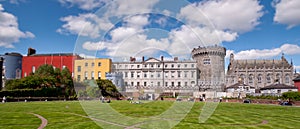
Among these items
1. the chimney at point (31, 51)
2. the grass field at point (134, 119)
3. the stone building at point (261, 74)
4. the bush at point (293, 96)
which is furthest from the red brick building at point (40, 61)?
the bush at point (293, 96)

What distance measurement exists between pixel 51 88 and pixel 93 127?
53.5 meters

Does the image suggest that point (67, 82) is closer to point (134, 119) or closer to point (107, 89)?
point (107, 89)

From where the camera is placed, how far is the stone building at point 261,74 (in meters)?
105

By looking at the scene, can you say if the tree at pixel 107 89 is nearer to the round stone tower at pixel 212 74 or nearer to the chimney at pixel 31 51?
the round stone tower at pixel 212 74

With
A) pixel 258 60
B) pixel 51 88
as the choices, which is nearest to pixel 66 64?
pixel 51 88

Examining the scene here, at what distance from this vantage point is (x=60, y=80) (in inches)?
2876

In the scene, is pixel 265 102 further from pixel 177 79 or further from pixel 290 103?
pixel 177 79

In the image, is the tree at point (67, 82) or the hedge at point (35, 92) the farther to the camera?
the tree at point (67, 82)

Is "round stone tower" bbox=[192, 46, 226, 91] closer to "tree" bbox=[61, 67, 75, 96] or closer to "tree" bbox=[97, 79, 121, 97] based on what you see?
"tree" bbox=[97, 79, 121, 97]

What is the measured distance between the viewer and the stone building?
4141 inches

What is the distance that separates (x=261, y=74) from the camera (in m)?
107

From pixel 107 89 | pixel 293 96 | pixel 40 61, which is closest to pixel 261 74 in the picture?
pixel 293 96

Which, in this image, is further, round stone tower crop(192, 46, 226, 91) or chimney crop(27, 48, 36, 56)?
chimney crop(27, 48, 36, 56)

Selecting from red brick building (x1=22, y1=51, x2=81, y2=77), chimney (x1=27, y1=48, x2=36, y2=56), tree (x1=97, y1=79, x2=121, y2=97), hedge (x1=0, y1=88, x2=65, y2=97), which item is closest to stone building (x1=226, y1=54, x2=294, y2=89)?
tree (x1=97, y1=79, x2=121, y2=97)
